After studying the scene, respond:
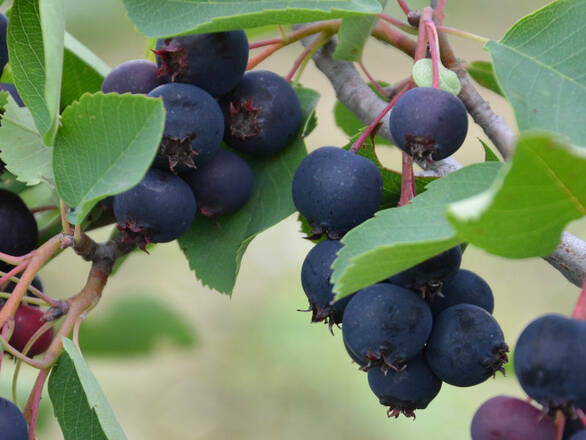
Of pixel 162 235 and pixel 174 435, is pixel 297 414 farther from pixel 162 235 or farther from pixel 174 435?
pixel 162 235

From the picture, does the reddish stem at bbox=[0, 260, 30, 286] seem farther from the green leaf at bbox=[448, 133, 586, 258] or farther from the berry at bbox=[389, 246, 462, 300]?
the green leaf at bbox=[448, 133, 586, 258]

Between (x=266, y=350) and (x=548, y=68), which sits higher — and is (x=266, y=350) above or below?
below

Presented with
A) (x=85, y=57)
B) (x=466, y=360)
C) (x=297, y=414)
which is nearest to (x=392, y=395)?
(x=466, y=360)

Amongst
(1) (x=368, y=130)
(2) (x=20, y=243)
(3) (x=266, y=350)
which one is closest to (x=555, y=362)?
(1) (x=368, y=130)

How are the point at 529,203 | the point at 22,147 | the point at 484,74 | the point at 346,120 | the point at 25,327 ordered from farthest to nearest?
1. the point at 346,120
2. the point at 484,74
3. the point at 25,327
4. the point at 22,147
5. the point at 529,203

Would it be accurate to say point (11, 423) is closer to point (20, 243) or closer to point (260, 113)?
point (20, 243)

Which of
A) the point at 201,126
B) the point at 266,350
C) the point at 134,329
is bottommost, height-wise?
the point at 266,350

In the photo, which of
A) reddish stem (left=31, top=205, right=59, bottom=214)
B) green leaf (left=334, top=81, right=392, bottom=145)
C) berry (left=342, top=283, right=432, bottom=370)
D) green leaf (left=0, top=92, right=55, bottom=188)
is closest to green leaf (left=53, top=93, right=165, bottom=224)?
green leaf (left=0, top=92, right=55, bottom=188)

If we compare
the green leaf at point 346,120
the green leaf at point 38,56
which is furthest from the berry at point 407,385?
the green leaf at point 346,120
